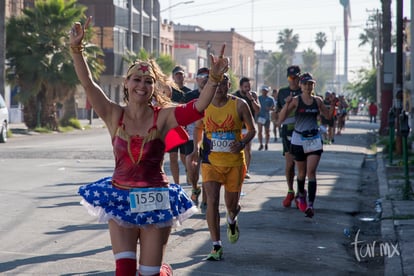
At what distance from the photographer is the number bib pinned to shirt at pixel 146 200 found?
6.23 m

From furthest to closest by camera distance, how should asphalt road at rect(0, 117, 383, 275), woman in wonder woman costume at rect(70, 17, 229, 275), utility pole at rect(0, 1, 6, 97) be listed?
utility pole at rect(0, 1, 6, 97) → asphalt road at rect(0, 117, 383, 275) → woman in wonder woman costume at rect(70, 17, 229, 275)

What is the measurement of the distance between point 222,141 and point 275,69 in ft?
517

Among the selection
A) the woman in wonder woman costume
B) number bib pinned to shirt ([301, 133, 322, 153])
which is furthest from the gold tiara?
number bib pinned to shirt ([301, 133, 322, 153])

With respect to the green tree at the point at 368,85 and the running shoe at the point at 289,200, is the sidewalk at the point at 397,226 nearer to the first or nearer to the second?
the running shoe at the point at 289,200

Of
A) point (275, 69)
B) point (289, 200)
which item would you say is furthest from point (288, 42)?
point (289, 200)

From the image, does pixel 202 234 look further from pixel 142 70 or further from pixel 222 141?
pixel 142 70

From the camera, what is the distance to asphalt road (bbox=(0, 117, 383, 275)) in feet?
29.8

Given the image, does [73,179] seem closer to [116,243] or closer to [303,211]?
[303,211]

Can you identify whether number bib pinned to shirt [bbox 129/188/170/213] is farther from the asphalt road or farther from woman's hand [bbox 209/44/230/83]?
the asphalt road

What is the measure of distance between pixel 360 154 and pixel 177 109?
76.7 feet

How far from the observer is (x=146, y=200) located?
6.24 meters

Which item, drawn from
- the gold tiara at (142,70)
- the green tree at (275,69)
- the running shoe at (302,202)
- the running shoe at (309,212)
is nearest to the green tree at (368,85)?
the green tree at (275,69)

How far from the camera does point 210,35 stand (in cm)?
12794

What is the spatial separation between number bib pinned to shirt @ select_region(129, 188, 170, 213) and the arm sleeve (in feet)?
1.58
